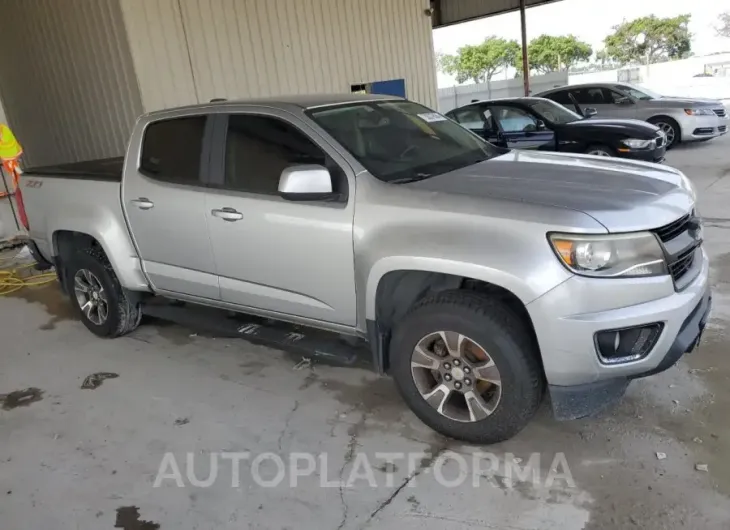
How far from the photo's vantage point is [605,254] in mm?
2615

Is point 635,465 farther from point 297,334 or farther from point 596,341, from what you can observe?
point 297,334

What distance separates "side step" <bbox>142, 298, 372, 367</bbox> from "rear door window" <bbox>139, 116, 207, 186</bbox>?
3.15 feet

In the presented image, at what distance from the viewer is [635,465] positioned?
2854 millimetres

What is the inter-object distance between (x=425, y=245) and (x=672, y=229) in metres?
1.16

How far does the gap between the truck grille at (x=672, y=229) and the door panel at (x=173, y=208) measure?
8.53 ft

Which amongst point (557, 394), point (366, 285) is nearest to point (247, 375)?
point (366, 285)

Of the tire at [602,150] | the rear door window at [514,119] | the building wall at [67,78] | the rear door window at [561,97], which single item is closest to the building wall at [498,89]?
the rear door window at [561,97]

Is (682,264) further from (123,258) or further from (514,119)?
(514,119)

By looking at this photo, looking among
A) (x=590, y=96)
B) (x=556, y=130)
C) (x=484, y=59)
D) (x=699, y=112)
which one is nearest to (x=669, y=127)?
(x=699, y=112)

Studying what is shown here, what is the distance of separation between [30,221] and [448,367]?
13.3ft

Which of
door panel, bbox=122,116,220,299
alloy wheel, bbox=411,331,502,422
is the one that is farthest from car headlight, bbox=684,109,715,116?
alloy wheel, bbox=411,331,502,422

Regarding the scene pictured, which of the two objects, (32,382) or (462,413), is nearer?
(462,413)

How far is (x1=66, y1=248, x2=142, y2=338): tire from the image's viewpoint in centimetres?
470

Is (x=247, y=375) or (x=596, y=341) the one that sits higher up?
(x=596, y=341)
